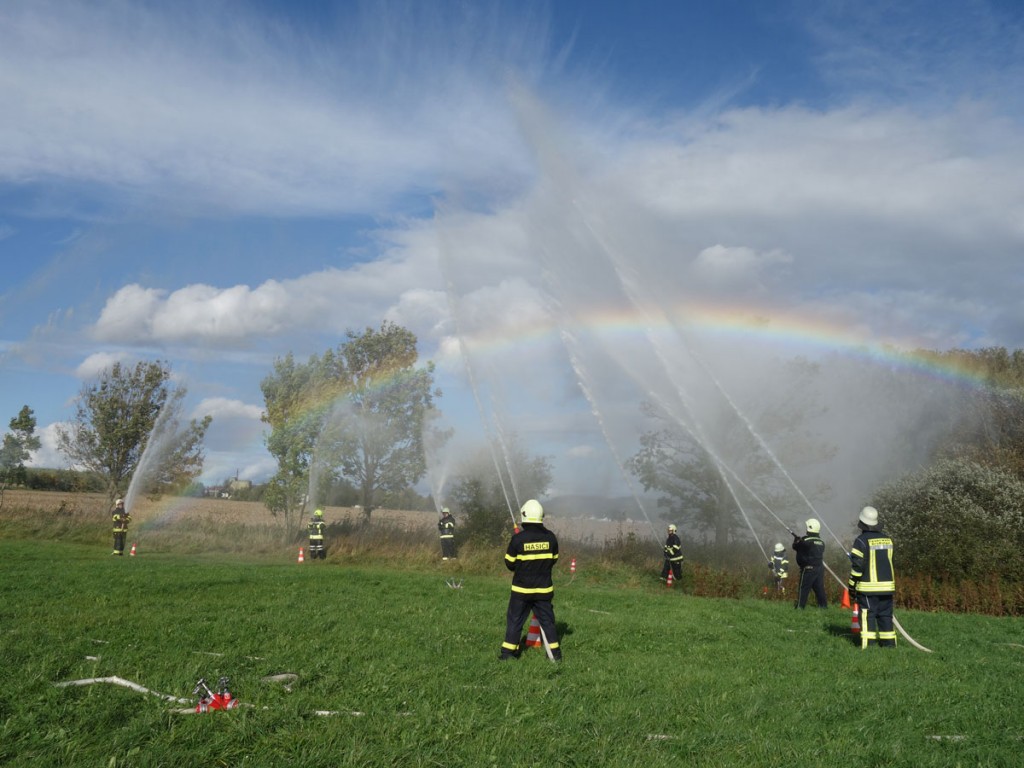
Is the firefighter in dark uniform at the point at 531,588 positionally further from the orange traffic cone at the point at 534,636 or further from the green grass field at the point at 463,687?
the orange traffic cone at the point at 534,636

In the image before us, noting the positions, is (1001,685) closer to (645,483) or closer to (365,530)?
(645,483)

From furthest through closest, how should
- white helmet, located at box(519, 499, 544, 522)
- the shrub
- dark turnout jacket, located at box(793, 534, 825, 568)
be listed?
the shrub < dark turnout jacket, located at box(793, 534, 825, 568) < white helmet, located at box(519, 499, 544, 522)

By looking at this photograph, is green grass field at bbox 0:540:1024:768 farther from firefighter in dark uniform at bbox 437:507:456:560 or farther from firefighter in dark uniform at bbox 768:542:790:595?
firefighter in dark uniform at bbox 437:507:456:560

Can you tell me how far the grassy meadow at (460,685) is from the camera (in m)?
6.42

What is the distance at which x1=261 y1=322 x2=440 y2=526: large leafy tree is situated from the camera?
35.9 metres

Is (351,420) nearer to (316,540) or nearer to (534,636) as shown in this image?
(316,540)

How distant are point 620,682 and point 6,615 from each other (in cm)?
963

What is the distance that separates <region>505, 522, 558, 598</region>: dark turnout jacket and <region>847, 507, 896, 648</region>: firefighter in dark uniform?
5.81 meters

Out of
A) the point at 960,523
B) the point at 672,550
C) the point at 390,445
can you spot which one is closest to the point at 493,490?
the point at 390,445

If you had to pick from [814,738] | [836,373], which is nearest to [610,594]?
[814,738]

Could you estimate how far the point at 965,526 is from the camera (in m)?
25.1

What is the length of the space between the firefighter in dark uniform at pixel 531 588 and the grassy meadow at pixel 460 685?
1.19 ft

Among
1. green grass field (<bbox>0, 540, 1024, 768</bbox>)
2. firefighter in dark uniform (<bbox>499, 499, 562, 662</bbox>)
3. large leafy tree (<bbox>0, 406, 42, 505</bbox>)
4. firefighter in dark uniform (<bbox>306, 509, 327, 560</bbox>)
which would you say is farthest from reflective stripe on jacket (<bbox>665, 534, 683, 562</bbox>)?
large leafy tree (<bbox>0, 406, 42, 505</bbox>)

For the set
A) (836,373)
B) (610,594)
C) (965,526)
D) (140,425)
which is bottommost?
(610,594)
